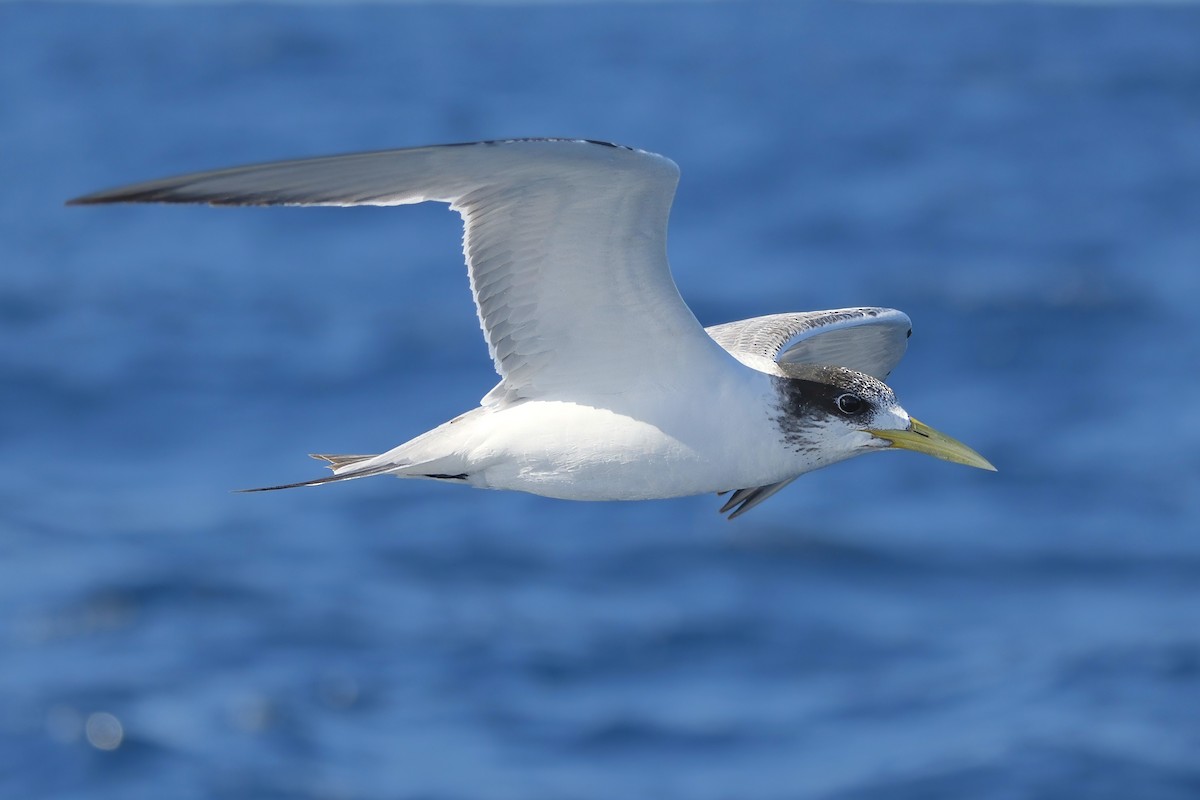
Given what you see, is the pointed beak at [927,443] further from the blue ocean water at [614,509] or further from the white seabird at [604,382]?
the blue ocean water at [614,509]

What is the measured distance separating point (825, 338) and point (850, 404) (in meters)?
2.08

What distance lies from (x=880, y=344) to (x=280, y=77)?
255 ft

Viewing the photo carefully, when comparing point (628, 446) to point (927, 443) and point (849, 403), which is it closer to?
point (849, 403)

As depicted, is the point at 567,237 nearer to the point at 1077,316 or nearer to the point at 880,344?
the point at 880,344

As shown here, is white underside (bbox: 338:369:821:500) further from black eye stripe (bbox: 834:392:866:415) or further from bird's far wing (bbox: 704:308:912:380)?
bird's far wing (bbox: 704:308:912:380)

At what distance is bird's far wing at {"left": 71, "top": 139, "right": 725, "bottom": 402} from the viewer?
7.17 m

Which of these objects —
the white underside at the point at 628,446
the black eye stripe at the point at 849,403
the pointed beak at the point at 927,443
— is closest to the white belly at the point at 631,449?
the white underside at the point at 628,446

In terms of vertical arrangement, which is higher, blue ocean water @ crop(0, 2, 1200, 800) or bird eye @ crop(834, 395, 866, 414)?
blue ocean water @ crop(0, 2, 1200, 800)

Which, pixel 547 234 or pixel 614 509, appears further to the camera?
pixel 614 509

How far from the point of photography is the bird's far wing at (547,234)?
7172mm

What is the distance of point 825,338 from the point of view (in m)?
10.4

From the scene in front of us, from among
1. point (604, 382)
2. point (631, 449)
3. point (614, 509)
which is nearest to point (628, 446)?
point (631, 449)

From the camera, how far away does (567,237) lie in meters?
8.00

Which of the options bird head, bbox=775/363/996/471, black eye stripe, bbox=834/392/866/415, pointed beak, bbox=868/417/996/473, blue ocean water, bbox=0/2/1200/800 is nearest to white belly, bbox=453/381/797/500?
bird head, bbox=775/363/996/471
